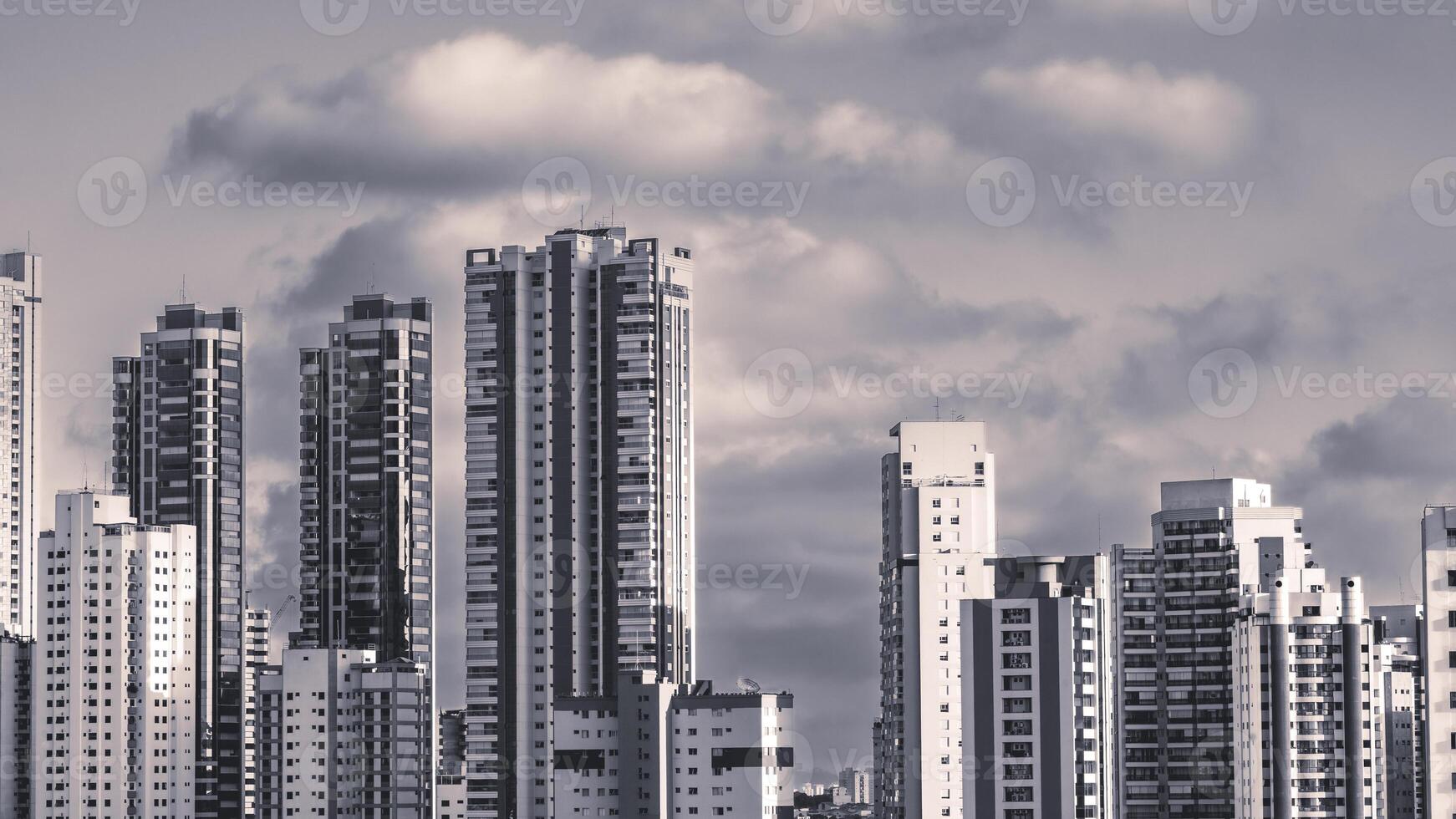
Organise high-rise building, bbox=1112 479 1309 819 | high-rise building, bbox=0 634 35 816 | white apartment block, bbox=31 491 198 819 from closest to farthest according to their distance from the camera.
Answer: high-rise building, bbox=1112 479 1309 819, white apartment block, bbox=31 491 198 819, high-rise building, bbox=0 634 35 816

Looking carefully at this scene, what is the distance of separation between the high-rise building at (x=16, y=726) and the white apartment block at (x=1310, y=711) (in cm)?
8477

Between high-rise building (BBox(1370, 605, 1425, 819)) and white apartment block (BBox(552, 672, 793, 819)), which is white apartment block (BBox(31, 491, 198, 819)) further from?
high-rise building (BBox(1370, 605, 1425, 819))

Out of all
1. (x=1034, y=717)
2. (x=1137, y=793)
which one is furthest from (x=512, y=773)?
(x=1034, y=717)

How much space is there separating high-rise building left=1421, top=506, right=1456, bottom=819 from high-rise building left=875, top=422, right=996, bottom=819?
52.9 m

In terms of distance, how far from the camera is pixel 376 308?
191125 millimetres

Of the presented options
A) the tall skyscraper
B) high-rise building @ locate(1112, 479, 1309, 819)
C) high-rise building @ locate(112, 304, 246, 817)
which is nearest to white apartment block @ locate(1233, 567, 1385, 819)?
high-rise building @ locate(1112, 479, 1309, 819)

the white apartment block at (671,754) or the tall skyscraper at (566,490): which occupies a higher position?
the tall skyscraper at (566,490)

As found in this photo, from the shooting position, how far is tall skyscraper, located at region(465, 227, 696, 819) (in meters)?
153

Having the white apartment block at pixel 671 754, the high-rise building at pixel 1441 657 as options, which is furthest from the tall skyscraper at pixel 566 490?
the high-rise building at pixel 1441 657

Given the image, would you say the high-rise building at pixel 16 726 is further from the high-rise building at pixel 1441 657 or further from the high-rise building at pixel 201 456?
the high-rise building at pixel 1441 657

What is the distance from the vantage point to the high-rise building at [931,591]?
145m

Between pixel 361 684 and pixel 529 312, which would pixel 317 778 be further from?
pixel 529 312

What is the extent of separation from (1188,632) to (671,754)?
2968cm

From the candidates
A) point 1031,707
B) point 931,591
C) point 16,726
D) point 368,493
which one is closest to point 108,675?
point 16,726
